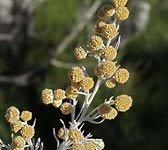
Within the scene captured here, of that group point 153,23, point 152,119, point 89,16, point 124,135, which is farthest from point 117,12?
point 153,23

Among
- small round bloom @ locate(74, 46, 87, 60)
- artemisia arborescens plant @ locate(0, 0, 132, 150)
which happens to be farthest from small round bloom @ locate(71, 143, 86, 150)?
small round bloom @ locate(74, 46, 87, 60)

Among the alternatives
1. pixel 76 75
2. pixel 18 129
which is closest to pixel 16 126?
pixel 18 129

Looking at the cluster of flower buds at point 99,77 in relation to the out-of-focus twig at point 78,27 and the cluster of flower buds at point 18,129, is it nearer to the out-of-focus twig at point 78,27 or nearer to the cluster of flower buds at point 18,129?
the cluster of flower buds at point 18,129

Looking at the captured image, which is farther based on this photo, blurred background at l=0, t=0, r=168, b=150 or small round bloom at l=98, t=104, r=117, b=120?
blurred background at l=0, t=0, r=168, b=150

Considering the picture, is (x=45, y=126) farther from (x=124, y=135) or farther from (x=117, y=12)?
(x=117, y=12)

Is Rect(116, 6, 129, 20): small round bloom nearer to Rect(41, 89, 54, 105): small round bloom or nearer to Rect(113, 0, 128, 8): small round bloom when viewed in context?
Rect(113, 0, 128, 8): small round bloom
